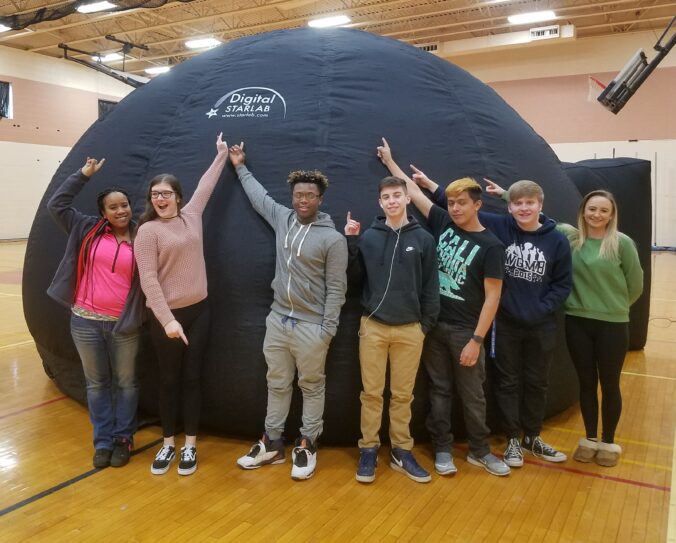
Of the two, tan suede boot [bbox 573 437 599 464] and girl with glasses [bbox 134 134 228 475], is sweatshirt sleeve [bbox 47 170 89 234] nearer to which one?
girl with glasses [bbox 134 134 228 475]

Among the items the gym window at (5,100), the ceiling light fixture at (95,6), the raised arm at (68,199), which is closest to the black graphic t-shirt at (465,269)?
the raised arm at (68,199)

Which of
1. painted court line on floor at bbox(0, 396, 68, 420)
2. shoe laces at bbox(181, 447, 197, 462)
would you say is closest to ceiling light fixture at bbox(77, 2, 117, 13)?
painted court line on floor at bbox(0, 396, 68, 420)

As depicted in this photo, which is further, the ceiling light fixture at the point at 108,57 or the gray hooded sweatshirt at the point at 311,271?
the ceiling light fixture at the point at 108,57

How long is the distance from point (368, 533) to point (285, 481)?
1.85ft

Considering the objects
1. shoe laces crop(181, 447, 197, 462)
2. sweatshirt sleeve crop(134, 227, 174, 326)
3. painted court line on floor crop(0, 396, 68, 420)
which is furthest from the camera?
painted court line on floor crop(0, 396, 68, 420)

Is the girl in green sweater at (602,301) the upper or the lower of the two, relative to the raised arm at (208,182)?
lower

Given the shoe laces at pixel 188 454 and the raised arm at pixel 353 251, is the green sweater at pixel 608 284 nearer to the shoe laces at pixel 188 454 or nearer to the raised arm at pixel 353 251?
the raised arm at pixel 353 251

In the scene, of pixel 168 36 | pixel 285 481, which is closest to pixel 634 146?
pixel 168 36

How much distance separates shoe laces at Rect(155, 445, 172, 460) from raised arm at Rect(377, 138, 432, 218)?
5.64ft

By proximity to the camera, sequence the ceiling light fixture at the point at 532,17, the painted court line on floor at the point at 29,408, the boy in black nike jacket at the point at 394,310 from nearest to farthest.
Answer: the boy in black nike jacket at the point at 394,310
the painted court line on floor at the point at 29,408
the ceiling light fixture at the point at 532,17

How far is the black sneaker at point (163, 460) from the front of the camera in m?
2.88

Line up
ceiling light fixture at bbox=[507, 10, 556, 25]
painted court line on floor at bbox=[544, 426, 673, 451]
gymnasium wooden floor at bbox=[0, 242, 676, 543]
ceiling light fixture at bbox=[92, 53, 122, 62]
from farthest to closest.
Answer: ceiling light fixture at bbox=[92, 53, 122, 62]
ceiling light fixture at bbox=[507, 10, 556, 25]
painted court line on floor at bbox=[544, 426, 673, 451]
gymnasium wooden floor at bbox=[0, 242, 676, 543]

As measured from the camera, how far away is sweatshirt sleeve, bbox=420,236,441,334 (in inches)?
112

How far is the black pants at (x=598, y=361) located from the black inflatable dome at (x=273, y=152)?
0.42 metres
